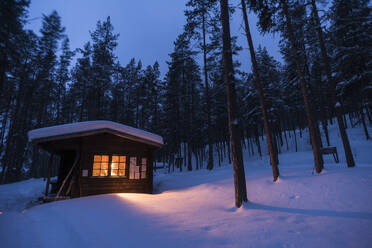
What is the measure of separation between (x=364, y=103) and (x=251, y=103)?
12728 millimetres

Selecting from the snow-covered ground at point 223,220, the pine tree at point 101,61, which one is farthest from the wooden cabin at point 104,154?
the pine tree at point 101,61

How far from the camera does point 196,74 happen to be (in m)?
29.0

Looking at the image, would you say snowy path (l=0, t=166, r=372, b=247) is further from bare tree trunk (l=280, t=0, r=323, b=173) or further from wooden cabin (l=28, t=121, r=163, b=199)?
wooden cabin (l=28, t=121, r=163, b=199)

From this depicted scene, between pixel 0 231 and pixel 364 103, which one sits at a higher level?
pixel 364 103

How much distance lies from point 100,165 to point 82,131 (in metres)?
2.57

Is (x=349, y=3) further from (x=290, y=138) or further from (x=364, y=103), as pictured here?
(x=290, y=138)

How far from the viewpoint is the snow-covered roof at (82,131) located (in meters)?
10.5

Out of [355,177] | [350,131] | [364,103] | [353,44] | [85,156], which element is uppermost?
[353,44]

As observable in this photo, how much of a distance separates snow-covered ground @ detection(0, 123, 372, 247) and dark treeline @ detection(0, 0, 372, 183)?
249 centimetres

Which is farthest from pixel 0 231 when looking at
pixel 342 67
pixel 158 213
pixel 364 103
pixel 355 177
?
pixel 364 103

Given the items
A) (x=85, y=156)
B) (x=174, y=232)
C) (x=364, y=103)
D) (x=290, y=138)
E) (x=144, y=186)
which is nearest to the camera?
(x=174, y=232)

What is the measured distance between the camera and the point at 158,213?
7293 mm

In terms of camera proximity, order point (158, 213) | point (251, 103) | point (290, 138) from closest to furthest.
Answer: point (158, 213)
point (251, 103)
point (290, 138)

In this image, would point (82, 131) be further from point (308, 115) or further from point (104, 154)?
point (308, 115)
